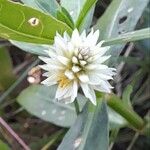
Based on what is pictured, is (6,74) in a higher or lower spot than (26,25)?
lower

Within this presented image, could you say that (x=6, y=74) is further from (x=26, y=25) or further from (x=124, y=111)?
(x=26, y=25)

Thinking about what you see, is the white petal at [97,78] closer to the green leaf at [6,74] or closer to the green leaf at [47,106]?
the green leaf at [47,106]

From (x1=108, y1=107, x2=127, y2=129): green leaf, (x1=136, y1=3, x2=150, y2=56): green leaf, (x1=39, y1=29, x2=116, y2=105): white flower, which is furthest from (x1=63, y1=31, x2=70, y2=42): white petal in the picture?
(x1=136, y1=3, x2=150, y2=56): green leaf

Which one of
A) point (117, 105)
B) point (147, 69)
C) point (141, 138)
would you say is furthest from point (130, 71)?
point (117, 105)

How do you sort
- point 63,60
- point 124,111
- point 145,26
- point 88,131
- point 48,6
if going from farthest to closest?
point 145,26 → point 124,111 → point 88,131 → point 48,6 → point 63,60

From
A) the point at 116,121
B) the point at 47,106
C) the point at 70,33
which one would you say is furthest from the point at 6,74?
the point at 70,33

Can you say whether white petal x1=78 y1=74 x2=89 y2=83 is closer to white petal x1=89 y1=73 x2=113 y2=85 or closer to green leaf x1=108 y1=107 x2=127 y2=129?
white petal x1=89 y1=73 x2=113 y2=85
